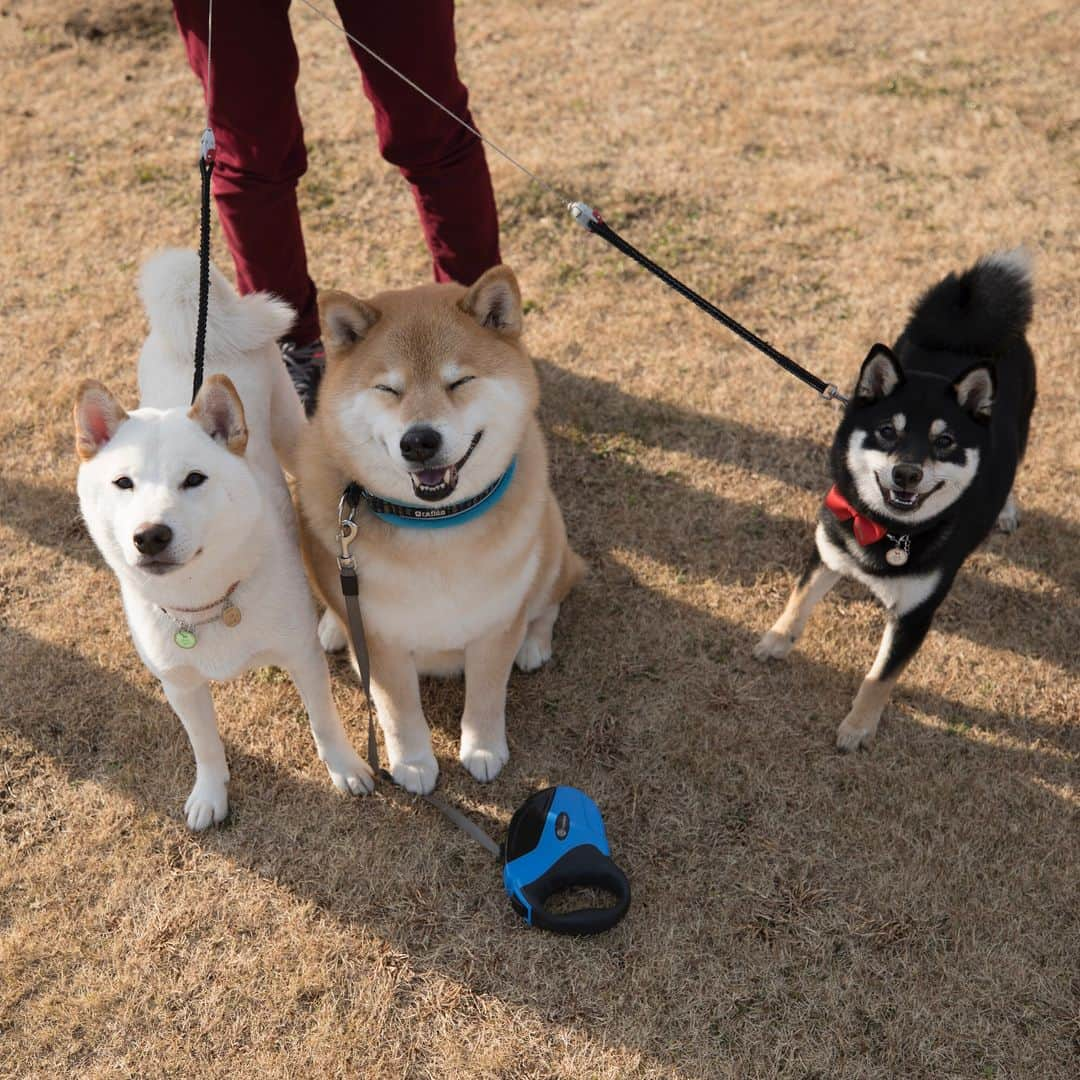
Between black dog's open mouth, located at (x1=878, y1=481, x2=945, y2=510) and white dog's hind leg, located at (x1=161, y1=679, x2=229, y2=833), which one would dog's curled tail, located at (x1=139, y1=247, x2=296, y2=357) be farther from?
black dog's open mouth, located at (x1=878, y1=481, x2=945, y2=510)

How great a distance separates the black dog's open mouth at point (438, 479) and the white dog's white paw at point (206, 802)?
3.78ft

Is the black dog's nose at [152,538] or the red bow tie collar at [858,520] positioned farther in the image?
the red bow tie collar at [858,520]

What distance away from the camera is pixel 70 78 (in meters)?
5.67

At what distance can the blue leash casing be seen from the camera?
2.36m

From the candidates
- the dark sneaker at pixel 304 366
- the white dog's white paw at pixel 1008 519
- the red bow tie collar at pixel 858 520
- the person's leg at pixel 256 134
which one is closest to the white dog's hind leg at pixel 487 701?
the red bow tie collar at pixel 858 520

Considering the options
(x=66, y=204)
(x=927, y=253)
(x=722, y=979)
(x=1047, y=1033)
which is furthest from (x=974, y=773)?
(x=66, y=204)

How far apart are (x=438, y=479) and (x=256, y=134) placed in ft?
5.12

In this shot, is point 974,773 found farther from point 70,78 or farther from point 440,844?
point 70,78

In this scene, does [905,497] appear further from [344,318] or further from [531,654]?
[344,318]

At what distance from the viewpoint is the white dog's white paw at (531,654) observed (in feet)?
9.81

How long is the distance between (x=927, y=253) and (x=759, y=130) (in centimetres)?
132

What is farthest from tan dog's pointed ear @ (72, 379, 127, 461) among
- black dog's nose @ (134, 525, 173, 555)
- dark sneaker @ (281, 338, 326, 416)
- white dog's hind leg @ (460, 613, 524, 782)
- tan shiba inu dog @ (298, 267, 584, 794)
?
dark sneaker @ (281, 338, 326, 416)

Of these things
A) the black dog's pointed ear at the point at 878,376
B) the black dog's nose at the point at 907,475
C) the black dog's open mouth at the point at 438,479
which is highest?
the black dog's pointed ear at the point at 878,376

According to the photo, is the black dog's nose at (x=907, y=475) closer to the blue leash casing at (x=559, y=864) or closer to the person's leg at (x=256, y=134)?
the blue leash casing at (x=559, y=864)
